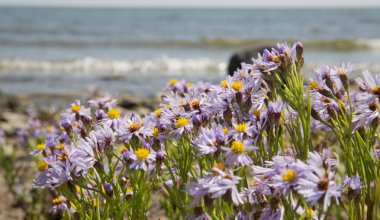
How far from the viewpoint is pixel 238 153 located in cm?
177

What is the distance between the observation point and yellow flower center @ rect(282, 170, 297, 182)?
1571 mm

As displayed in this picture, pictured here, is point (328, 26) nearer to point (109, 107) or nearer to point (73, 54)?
point (73, 54)

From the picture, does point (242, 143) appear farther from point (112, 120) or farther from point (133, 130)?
point (112, 120)

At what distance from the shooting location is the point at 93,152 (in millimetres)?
2010

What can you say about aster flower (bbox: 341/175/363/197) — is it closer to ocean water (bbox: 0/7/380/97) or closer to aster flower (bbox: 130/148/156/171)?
aster flower (bbox: 130/148/156/171)

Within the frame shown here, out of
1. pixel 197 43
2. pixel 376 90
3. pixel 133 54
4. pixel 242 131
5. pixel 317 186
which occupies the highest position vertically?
pixel 197 43

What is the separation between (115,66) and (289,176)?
14625 mm

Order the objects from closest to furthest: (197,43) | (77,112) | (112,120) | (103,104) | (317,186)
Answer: (317,186)
(112,120)
(77,112)
(103,104)
(197,43)

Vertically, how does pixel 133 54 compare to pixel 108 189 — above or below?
above

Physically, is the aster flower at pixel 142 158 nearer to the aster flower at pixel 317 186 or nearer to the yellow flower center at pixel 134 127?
the yellow flower center at pixel 134 127

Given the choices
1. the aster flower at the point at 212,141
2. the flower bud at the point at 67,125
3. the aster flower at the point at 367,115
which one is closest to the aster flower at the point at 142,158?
the aster flower at the point at 212,141

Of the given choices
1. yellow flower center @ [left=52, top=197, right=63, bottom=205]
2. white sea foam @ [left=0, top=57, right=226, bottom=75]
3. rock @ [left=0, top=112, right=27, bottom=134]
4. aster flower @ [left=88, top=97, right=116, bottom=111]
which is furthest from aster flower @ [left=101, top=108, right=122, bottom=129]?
white sea foam @ [left=0, top=57, right=226, bottom=75]

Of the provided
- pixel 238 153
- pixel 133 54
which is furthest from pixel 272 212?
pixel 133 54

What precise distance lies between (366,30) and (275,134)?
87.7 ft
